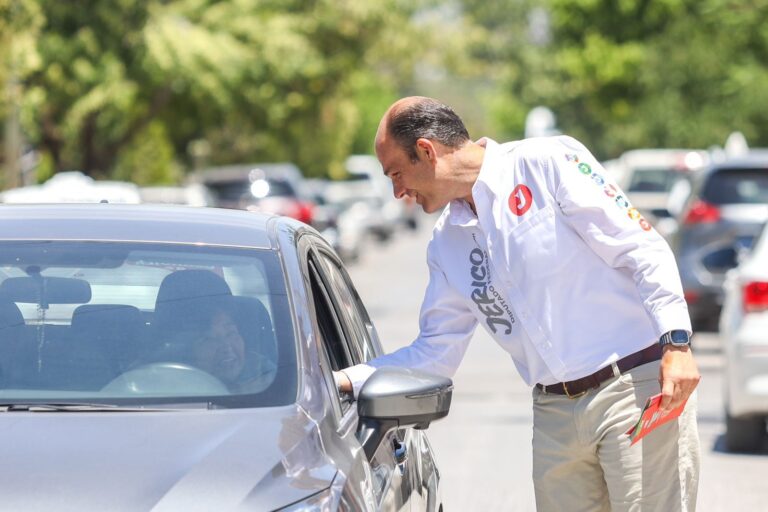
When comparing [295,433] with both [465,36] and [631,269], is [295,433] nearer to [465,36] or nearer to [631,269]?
[631,269]

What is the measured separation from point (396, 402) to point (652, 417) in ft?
2.63

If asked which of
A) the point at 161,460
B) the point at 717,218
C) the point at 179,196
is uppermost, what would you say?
the point at 179,196

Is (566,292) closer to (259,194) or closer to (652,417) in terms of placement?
(652,417)

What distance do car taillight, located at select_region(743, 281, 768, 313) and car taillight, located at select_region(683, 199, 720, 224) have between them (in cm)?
628

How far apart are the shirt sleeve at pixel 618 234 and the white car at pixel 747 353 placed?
17.7ft

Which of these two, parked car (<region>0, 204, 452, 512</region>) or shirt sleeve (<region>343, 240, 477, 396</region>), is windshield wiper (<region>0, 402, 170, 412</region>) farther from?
shirt sleeve (<region>343, 240, 477, 396</region>)

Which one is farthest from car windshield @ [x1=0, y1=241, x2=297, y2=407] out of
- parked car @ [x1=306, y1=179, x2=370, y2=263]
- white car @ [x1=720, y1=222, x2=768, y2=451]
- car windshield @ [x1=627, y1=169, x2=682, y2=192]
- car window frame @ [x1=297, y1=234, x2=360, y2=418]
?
parked car @ [x1=306, y1=179, x2=370, y2=263]

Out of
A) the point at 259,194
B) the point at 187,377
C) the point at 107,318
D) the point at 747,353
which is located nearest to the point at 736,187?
the point at 747,353

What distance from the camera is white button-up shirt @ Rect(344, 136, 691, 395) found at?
4.59 metres

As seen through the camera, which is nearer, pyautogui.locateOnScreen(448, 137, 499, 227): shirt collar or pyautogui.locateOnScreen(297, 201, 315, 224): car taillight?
pyautogui.locateOnScreen(448, 137, 499, 227): shirt collar

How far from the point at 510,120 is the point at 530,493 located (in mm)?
94707

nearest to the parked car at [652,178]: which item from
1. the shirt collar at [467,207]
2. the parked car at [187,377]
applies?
the shirt collar at [467,207]

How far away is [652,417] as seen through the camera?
447 centimetres

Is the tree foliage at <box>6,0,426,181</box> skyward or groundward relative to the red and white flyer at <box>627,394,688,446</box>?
skyward
